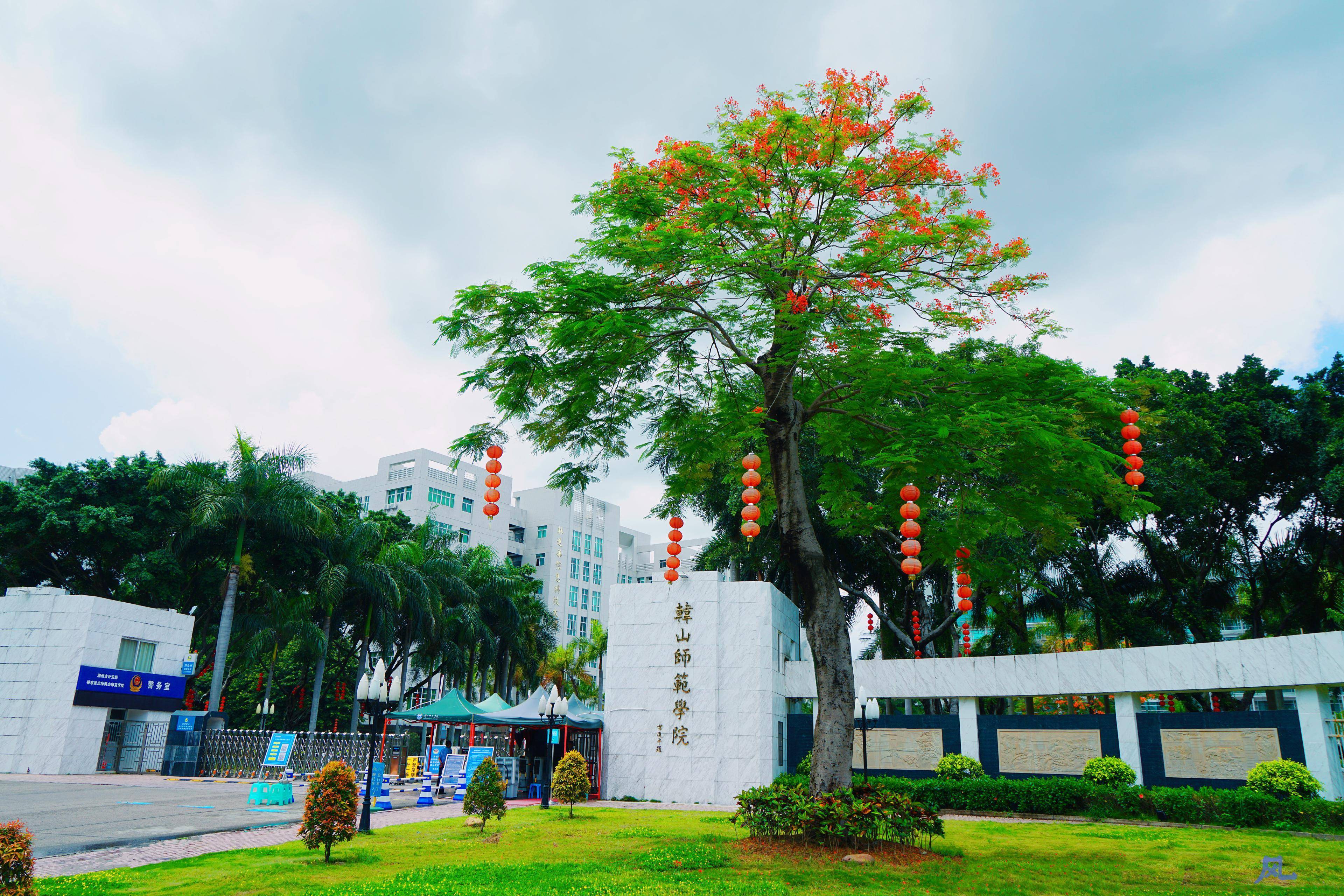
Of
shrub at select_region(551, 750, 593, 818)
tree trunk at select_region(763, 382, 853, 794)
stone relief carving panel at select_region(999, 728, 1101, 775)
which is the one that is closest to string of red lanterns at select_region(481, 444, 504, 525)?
tree trunk at select_region(763, 382, 853, 794)

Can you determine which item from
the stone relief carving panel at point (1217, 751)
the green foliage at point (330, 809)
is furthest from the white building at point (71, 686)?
the stone relief carving panel at point (1217, 751)

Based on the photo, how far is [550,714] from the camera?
20719 millimetres

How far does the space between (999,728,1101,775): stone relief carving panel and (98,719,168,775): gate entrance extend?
28.0 metres

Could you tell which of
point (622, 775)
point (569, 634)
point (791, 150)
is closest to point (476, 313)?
point (791, 150)

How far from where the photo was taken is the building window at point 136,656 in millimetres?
30500

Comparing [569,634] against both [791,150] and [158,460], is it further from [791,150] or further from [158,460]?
[791,150]

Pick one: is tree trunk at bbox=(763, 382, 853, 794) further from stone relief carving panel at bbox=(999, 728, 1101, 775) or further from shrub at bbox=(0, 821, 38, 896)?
stone relief carving panel at bbox=(999, 728, 1101, 775)

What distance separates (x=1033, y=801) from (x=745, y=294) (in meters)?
15.4

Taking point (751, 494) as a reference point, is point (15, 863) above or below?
below

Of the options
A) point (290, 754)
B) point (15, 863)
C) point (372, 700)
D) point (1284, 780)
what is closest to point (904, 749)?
point (1284, 780)

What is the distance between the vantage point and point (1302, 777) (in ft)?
58.1

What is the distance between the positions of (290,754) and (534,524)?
51.3 metres

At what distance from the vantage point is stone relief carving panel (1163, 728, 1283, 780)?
1917cm

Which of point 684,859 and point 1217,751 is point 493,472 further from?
point 1217,751
